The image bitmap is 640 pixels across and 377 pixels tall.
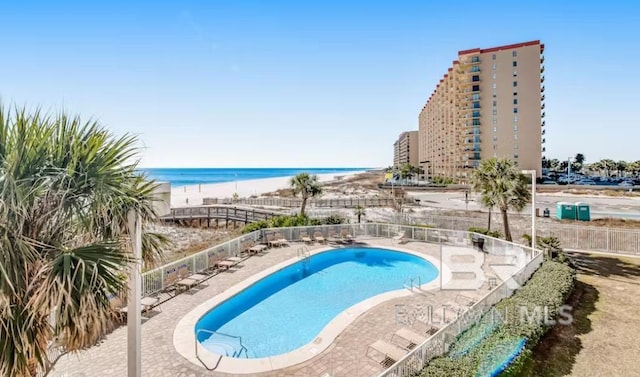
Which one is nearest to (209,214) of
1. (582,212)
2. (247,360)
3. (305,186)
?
(305,186)

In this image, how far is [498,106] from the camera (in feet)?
229

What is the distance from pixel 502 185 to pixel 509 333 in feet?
35.3

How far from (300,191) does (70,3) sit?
1681cm

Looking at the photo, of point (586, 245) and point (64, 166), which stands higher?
point (64, 166)

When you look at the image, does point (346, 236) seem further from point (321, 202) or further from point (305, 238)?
point (321, 202)

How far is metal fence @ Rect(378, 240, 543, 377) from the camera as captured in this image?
568 cm

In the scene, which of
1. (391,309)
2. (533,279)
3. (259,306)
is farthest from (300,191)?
(533,279)

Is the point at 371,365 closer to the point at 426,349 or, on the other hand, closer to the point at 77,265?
the point at 426,349

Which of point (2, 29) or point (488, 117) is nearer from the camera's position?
point (2, 29)

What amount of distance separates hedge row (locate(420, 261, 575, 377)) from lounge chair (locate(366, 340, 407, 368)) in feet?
4.07

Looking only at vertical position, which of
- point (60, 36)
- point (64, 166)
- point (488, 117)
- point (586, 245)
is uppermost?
point (488, 117)

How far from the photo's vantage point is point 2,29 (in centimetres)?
811

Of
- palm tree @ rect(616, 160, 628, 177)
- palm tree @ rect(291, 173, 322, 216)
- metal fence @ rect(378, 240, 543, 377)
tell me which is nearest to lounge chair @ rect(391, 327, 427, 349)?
metal fence @ rect(378, 240, 543, 377)

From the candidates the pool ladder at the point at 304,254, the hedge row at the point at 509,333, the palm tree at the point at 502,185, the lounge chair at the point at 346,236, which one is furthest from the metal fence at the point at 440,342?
the lounge chair at the point at 346,236
